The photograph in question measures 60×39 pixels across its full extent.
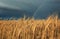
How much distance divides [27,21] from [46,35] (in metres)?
0.42

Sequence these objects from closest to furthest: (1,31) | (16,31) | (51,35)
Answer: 1. (51,35)
2. (16,31)
3. (1,31)

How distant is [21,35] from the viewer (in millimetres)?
3383

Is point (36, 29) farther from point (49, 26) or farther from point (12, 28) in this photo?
point (12, 28)

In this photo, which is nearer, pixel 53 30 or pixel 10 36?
pixel 53 30

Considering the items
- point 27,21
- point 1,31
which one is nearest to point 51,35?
point 27,21

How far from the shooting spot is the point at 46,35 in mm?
3223

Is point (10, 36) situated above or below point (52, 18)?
below

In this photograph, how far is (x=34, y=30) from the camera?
3.30m

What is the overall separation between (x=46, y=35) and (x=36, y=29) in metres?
0.18

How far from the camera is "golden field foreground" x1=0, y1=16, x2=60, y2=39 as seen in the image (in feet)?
10.6

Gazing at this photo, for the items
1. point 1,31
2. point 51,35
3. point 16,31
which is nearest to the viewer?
point 51,35

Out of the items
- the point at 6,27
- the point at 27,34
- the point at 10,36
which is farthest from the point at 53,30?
the point at 6,27

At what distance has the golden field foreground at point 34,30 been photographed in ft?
10.6

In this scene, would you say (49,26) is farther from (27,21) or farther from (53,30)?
(27,21)
